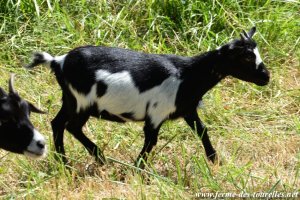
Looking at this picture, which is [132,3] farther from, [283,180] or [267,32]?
[283,180]

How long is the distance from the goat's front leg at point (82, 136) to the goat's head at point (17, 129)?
0.79 meters

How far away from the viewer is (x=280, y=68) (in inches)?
282

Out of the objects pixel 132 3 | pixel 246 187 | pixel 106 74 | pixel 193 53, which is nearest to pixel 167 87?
pixel 106 74

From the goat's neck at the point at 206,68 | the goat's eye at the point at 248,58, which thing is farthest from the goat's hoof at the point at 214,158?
the goat's eye at the point at 248,58

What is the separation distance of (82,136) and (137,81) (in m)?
0.58

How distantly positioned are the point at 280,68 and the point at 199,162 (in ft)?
7.41

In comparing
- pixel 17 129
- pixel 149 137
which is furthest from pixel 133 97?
pixel 17 129

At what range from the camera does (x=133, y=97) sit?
5457 mm

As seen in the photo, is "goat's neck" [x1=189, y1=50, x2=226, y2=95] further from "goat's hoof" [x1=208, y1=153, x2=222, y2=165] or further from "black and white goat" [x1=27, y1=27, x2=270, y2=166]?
"goat's hoof" [x1=208, y1=153, x2=222, y2=165]

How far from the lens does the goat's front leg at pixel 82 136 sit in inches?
220

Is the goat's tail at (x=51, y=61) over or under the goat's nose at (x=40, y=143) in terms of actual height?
over

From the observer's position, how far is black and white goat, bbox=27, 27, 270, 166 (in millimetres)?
5449

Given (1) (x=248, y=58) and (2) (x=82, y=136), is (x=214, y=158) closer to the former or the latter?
(1) (x=248, y=58)

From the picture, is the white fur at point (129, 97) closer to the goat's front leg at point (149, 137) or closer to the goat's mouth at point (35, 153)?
the goat's front leg at point (149, 137)
